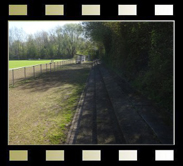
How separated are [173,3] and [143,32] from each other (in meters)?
5.92

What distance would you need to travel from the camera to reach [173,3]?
2.70 metres

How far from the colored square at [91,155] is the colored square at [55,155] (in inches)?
11.5

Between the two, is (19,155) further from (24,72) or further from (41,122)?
(24,72)

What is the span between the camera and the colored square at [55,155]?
2.52 meters

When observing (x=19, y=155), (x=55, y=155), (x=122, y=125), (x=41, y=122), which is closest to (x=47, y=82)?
(x=41, y=122)

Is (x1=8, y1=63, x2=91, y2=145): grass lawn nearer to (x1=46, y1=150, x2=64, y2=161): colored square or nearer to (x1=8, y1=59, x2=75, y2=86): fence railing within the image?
(x1=46, y1=150, x2=64, y2=161): colored square

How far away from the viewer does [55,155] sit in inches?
99.1

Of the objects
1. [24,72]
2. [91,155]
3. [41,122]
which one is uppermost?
[24,72]

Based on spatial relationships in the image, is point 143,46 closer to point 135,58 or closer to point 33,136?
point 135,58

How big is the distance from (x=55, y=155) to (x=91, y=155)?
48 centimetres

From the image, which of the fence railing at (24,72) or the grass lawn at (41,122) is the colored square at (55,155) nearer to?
the grass lawn at (41,122)

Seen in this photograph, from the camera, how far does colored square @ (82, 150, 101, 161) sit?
2.51m

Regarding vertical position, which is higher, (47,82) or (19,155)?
(47,82)

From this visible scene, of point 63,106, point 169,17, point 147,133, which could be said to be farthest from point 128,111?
point 169,17
